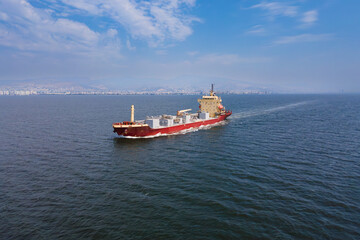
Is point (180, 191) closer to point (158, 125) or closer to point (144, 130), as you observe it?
point (144, 130)

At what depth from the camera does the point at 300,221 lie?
18.2 metres

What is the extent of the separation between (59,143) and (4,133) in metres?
22.7

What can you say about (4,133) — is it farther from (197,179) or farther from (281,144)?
(281,144)

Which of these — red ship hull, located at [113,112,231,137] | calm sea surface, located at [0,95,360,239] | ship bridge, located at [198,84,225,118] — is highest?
ship bridge, located at [198,84,225,118]

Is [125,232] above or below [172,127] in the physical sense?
below

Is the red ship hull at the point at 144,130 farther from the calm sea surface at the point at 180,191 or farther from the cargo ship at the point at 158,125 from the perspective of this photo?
the calm sea surface at the point at 180,191

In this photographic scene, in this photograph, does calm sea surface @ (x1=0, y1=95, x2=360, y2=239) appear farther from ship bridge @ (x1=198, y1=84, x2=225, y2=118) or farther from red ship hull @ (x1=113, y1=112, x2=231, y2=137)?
ship bridge @ (x1=198, y1=84, x2=225, y2=118)

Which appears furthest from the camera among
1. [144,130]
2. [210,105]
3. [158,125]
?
[210,105]

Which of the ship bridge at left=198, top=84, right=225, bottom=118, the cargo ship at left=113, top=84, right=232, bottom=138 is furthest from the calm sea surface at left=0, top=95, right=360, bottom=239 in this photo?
the ship bridge at left=198, top=84, right=225, bottom=118

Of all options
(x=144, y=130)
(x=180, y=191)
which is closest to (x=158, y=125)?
(x=144, y=130)

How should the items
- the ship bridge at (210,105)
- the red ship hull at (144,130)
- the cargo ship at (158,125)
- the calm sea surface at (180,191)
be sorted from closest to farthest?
the calm sea surface at (180,191)
the red ship hull at (144,130)
the cargo ship at (158,125)
the ship bridge at (210,105)

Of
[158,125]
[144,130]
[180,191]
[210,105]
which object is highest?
[210,105]

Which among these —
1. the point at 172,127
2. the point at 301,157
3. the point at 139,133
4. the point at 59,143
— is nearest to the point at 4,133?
the point at 59,143

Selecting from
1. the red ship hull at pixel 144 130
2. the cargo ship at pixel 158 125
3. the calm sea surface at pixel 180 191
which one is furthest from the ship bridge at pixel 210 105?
the calm sea surface at pixel 180 191
